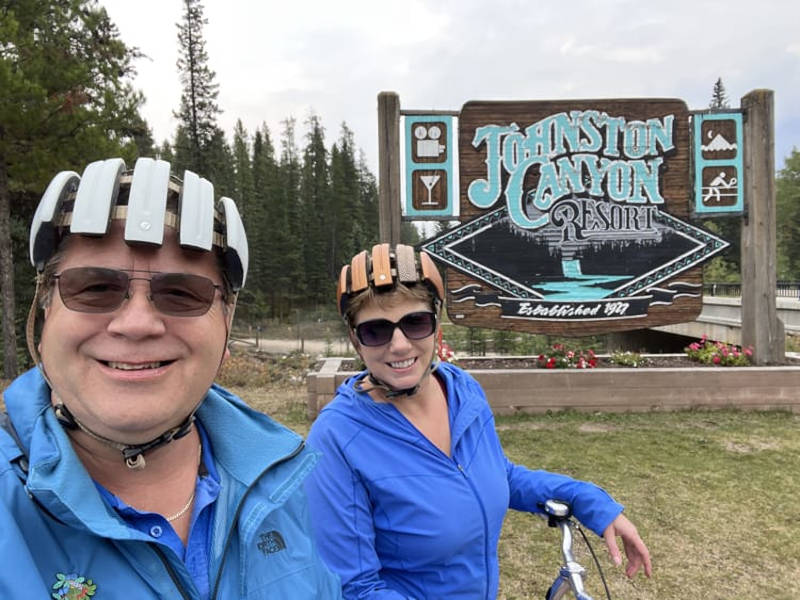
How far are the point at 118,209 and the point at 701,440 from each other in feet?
20.5

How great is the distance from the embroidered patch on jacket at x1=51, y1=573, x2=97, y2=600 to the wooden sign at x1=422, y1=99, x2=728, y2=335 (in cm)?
626

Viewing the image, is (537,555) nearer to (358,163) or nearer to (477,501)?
(477,501)

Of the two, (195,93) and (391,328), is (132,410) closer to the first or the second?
(391,328)

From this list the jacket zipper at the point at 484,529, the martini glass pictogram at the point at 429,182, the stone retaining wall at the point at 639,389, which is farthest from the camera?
the martini glass pictogram at the point at 429,182

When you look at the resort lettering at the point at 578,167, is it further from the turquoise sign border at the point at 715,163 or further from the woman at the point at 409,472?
the woman at the point at 409,472

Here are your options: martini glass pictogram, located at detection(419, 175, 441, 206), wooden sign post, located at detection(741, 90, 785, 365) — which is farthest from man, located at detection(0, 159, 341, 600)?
Result: wooden sign post, located at detection(741, 90, 785, 365)

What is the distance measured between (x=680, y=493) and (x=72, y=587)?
4.72 m

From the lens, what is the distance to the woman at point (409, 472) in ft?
4.88

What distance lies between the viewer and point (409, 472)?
1.56 m

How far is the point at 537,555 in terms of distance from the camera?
3.44 meters

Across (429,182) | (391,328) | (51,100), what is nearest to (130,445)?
(391,328)

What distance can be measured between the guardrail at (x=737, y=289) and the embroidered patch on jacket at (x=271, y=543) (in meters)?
30.3

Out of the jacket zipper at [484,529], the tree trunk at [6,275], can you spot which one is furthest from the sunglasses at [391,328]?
the tree trunk at [6,275]

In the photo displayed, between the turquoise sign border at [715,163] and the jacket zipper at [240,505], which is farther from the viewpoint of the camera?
the turquoise sign border at [715,163]
